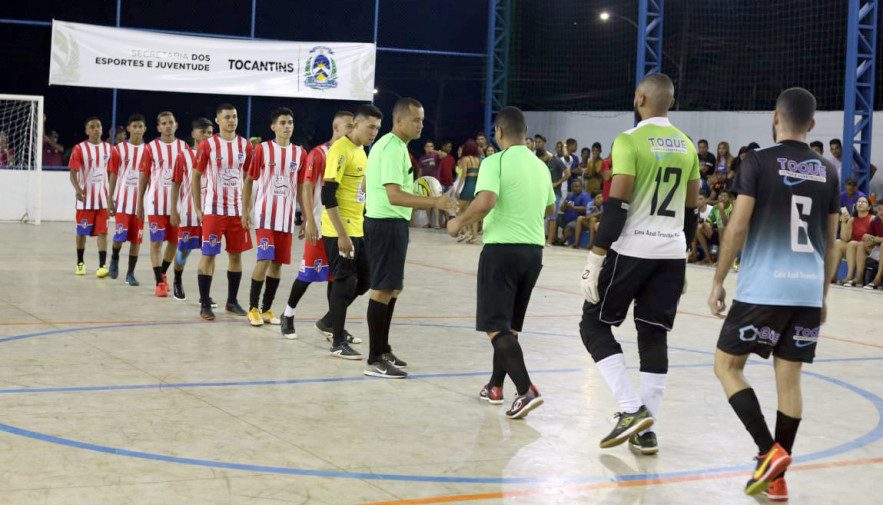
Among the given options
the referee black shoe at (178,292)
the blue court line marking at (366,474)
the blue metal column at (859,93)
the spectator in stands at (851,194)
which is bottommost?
the blue court line marking at (366,474)

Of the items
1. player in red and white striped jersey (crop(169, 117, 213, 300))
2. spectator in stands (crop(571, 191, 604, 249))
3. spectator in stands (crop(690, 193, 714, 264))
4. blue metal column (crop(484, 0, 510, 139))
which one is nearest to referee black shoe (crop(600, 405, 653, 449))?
player in red and white striped jersey (crop(169, 117, 213, 300))

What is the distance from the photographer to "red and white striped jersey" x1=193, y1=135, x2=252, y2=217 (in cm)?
986

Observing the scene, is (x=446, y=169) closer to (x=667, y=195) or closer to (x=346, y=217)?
(x=346, y=217)

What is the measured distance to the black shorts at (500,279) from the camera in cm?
633

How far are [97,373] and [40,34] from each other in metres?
20.5

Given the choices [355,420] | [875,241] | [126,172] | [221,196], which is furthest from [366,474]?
[875,241]

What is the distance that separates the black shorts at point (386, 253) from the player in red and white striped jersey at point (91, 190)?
259 inches

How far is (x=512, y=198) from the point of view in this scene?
6.34 metres

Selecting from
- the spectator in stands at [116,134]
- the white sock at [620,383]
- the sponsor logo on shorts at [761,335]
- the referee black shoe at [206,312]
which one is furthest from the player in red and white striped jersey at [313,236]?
the spectator in stands at [116,134]

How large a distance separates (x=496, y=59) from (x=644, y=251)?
72.7 ft

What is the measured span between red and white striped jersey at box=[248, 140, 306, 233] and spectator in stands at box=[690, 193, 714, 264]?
997 cm

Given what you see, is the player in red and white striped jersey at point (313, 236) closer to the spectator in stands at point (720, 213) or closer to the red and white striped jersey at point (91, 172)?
the red and white striped jersey at point (91, 172)

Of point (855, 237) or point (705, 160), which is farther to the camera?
point (705, 160)

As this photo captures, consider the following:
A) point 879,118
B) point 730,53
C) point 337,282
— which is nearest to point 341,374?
point 337,282
